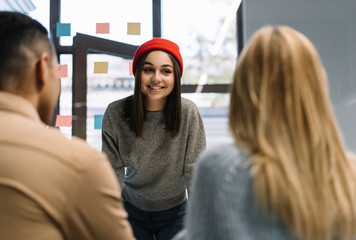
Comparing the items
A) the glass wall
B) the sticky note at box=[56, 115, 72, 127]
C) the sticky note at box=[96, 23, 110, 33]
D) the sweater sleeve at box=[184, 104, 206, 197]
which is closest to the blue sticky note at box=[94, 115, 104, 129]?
the glass wall

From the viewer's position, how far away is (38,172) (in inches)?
23.9

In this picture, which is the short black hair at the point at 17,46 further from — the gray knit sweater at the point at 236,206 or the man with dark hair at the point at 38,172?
the gray knit sweater at the point at 236,206

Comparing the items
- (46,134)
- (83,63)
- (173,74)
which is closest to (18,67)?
(46,134)

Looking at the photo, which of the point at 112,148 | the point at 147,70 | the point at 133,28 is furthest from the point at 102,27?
the point at 112,148

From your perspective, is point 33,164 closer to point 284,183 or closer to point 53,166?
point 53,166

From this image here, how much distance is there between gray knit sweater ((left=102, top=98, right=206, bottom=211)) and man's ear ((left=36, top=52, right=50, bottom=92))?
0.84 metres

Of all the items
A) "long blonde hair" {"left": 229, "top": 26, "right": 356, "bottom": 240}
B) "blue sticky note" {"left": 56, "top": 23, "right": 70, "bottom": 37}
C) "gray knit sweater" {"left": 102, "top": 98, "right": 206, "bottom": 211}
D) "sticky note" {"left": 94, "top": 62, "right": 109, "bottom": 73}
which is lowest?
"gray knit sweater" {"left": 102, "top": 98, "right": 206, "bottom": 211}

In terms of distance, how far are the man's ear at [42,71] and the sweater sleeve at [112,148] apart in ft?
2.74

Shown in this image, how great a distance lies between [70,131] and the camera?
111 inches

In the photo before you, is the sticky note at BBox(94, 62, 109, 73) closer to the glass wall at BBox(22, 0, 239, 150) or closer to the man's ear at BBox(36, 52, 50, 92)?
the glass wall at BBox(22, 0, 239, 150)

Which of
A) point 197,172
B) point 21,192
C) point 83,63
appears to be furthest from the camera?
point 83,63

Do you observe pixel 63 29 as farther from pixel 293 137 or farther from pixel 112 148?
pixel 293 137

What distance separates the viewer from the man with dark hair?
60 centimetres

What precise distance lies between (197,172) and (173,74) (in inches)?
38.8
